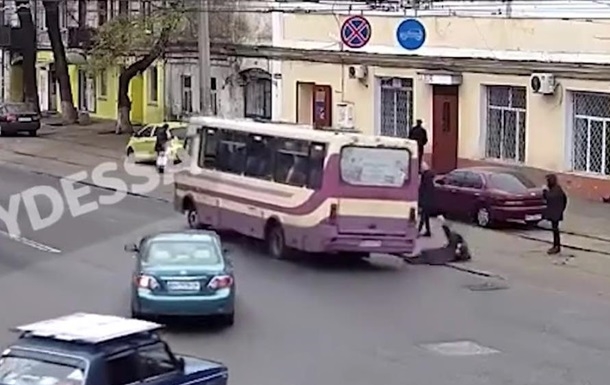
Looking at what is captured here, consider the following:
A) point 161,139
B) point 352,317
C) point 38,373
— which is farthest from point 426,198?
point 38,373

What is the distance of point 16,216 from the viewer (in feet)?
114

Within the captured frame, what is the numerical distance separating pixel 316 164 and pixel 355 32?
15062mm

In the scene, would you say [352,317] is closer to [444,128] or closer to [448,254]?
[448,254]

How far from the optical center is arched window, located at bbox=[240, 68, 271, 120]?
1977 inches

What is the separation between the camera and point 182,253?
Result: 2156 centimetres

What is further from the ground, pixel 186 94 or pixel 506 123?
pixel 186 94

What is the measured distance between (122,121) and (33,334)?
44401mm

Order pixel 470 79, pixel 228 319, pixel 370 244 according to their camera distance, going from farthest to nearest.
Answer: pixel 470 79 < pixel 370 244 < pixel 228 319

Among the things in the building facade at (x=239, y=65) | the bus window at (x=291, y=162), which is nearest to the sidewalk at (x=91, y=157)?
the building facade at (x=239, y=65)

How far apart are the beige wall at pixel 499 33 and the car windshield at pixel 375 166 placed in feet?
32.0

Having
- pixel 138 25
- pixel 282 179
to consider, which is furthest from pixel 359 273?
pixel 138 25

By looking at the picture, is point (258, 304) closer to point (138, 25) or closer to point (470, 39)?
Result: point (470, 39)

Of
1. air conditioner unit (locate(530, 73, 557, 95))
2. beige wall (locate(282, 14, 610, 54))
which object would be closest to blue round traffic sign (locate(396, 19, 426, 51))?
beige wall (locate(282, 14, 610, 54))

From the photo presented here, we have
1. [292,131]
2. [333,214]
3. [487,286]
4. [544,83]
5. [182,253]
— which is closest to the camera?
[182,253]
